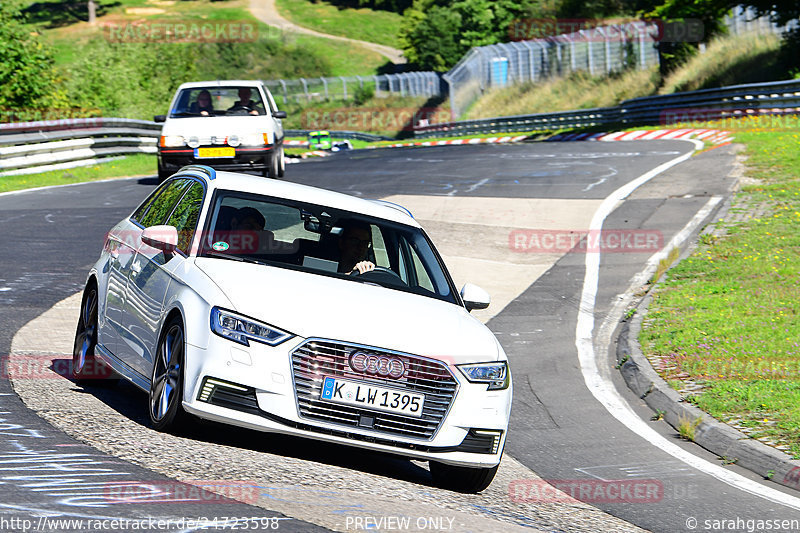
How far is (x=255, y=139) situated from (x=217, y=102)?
4.24 ft

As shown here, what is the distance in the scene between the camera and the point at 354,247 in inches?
298

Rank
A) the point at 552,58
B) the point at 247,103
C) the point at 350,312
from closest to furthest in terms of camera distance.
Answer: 1. the point at 350,312
2. the point at 247,103
3. the point at 552,58

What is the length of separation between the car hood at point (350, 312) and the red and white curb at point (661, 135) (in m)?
22.7

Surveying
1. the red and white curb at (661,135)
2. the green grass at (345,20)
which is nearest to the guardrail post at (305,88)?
the green grass at (345,20)

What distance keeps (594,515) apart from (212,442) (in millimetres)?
2340

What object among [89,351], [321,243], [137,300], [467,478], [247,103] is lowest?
[467,478]

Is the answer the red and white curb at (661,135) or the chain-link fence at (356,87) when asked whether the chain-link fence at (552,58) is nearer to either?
the red and white curb at (661,135)

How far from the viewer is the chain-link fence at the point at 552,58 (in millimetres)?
54269

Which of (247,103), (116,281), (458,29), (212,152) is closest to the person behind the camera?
(116,281)

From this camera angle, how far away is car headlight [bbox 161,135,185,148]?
62.4 feet

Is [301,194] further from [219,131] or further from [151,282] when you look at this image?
[219,131]

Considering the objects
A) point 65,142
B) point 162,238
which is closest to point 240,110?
point 65,142

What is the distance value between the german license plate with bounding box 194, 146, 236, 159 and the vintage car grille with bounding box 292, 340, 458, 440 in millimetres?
13238

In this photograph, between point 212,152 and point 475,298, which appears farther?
point 212,152
